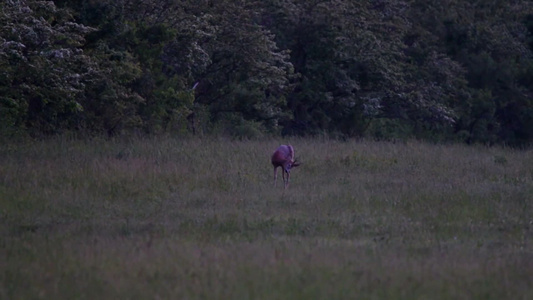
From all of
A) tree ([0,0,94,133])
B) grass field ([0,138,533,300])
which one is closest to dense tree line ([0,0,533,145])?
tree ([0,0,94,133])

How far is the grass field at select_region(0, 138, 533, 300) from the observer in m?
7.71

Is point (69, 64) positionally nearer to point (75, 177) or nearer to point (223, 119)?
point (75, 177)

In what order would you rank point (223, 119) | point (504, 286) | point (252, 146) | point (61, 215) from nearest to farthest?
point (504, 286) → point (61, 215) → point (252, 146) → point (223, 119)

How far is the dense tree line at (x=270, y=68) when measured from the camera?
64.4 ft

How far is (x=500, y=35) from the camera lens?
114 ft

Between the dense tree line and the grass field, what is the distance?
2.33 meters

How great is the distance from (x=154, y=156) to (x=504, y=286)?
11.9 meters

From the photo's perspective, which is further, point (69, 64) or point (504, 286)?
point (69, 64)

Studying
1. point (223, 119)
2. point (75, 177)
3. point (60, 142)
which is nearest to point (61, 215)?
point (75, 177)

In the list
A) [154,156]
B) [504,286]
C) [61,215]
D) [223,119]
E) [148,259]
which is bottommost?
[223,119]

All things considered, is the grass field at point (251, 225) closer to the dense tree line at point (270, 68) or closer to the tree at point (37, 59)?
the tree at point (37, 59)

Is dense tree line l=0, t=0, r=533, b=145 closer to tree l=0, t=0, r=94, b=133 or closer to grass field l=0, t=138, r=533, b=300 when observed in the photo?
tree l=0, t=0, r=94, b=133

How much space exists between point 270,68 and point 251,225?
16573mm

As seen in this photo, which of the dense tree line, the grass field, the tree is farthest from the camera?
the dense tree line
